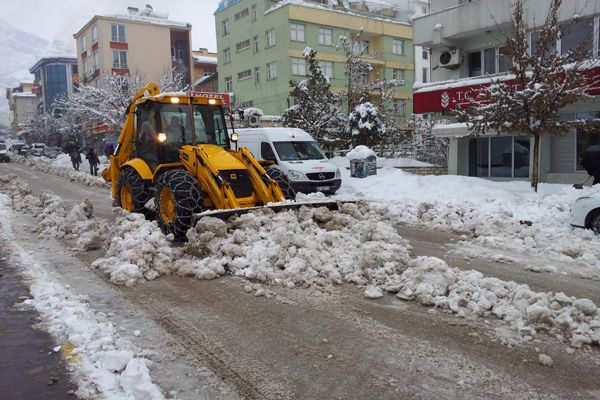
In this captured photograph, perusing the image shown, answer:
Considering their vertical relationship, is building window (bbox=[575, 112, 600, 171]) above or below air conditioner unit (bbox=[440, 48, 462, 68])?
below

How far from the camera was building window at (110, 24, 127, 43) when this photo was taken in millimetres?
56594

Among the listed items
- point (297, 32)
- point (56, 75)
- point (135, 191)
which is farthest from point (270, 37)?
point (56, 75)

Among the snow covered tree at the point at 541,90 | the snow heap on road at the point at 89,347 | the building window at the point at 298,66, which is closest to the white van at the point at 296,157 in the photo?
the snow covered tree at the point at 541,90

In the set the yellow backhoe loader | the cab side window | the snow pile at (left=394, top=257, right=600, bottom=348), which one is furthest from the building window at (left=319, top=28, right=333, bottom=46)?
the snow pile at (left=394, top=257, right=600, bottom=348)

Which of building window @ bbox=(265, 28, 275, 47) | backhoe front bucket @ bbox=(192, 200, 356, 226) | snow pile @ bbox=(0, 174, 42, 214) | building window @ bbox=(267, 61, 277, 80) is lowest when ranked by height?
snow pile @ bbox=(0, 174, 42, 214)

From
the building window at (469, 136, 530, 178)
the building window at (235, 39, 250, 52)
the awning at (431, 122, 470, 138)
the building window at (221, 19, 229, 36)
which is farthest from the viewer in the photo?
the building window at (221, 19, 229, 36)

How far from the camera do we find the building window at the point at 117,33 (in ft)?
186

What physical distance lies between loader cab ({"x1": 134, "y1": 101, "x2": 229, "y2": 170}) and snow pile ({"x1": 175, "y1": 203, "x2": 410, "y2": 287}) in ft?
8.41

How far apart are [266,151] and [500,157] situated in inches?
362

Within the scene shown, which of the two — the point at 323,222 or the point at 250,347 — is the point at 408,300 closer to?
the point at 250,347

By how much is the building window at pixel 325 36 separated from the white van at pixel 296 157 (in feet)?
92.0

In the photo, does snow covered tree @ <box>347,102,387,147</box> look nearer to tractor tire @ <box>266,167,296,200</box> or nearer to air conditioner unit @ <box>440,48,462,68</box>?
air conditioner unit @ <box>440,48,462,68</box>

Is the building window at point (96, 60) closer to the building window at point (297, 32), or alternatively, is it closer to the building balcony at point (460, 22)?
the building window at point (297, 32)

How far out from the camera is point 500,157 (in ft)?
64.0
